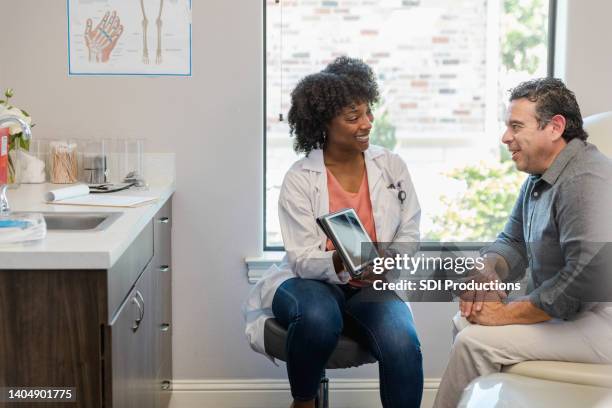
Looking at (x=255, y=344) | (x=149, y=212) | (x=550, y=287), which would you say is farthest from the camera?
(x=255, y=344)

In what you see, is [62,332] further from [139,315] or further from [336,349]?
[336,349]

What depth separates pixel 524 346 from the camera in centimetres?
214

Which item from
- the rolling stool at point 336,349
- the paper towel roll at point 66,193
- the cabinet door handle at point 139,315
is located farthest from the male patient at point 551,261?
the paper towel roll at point 66,193

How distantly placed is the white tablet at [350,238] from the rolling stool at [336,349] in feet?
0.69

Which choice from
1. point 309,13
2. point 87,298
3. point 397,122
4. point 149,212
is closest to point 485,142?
point 397,122

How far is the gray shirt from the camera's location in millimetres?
2078

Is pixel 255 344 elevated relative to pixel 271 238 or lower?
lower

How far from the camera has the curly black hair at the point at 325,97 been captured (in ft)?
8.84

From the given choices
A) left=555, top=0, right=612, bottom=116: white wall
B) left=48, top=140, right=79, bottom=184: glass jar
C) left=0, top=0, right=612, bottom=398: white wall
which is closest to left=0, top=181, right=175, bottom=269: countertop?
left=48, top=140, right=79, bottom=184: glass jar

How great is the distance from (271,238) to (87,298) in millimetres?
1493

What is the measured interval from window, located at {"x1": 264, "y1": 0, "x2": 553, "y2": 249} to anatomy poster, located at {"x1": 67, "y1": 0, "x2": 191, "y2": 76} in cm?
34

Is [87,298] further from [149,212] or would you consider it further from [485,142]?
[485,142]

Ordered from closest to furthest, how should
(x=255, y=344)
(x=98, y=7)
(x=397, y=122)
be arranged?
(x=255, y=344), (x=98, y=7), (x=397, y=122)

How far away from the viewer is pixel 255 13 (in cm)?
301
